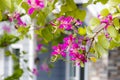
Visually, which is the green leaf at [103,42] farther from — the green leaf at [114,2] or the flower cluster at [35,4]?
the flower cluster at [35,4]

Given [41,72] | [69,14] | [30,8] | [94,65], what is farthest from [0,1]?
[41,72]

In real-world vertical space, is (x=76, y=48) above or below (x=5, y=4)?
below

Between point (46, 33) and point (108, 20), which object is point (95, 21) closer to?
point (108, 20)

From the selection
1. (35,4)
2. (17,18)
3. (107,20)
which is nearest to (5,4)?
(35,4)

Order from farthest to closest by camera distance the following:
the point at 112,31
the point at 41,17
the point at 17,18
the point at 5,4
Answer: the point at 17,18 → the point at 41,17 → the point at 112,31 → the point at 5,4

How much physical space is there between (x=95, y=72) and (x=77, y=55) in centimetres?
458

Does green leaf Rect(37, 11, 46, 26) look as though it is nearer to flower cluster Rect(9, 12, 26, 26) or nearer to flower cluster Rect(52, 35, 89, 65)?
flower cluster Rect(52, 35, 89, 65)

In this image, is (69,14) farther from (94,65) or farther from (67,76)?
(67,76)

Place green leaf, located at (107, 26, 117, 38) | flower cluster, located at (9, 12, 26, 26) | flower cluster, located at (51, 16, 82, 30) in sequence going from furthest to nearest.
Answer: flower cluster, located at (9, 12, 26, 26), flower cluster, located at (51, 16, 82, 30), green leaf, located at (107, 26, 117, 38)

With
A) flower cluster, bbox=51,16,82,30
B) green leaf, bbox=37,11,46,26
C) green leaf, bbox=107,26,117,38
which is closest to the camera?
green leaf, bbox=107,26,117,38

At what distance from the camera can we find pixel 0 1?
1.55 metres

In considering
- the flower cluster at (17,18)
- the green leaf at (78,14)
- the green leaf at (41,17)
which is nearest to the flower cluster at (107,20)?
the green leaf at (78,14)

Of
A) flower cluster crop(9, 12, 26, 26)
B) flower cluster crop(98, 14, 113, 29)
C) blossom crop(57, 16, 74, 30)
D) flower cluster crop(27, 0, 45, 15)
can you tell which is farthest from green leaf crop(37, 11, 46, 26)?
flower cluster crop(9, 12, 26, 26)

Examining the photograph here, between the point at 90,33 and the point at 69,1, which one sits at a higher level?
the point at 69,1
